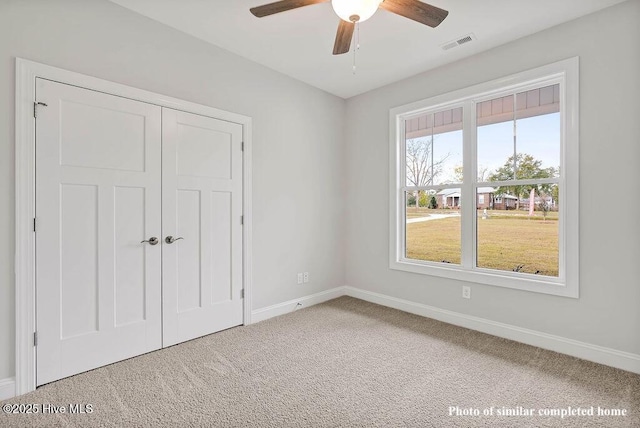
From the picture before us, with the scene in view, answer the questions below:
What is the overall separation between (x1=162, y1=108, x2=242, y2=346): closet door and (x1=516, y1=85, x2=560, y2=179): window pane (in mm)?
2817

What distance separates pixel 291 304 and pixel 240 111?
2.30m

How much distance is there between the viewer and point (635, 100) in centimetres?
227

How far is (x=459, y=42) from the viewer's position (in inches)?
113

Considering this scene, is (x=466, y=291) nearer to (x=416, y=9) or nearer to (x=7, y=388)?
(x=416, y=9)

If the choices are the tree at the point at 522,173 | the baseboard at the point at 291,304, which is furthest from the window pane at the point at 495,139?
the baseboard at the point at 291,304

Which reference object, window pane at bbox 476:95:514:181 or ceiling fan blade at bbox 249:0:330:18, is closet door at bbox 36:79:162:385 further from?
window pane at bbox 476:95:514:181

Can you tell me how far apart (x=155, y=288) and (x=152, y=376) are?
698mm

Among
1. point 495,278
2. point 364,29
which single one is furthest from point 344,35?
point 495,278

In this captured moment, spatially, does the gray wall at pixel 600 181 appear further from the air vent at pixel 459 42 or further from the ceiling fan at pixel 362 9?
the ceiling fan at pixel 362 9

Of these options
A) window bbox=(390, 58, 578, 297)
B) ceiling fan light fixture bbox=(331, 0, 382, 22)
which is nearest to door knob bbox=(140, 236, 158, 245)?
ceiling fan light fixture bbox=(331, 0, 382, 22)

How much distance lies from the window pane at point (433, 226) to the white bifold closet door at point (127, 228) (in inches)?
83.0

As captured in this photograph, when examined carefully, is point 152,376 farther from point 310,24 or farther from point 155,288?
point 310,24

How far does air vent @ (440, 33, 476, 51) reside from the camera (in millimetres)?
2782

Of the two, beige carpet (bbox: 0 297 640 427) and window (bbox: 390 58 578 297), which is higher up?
window (bbox: 390 58 578 297)
